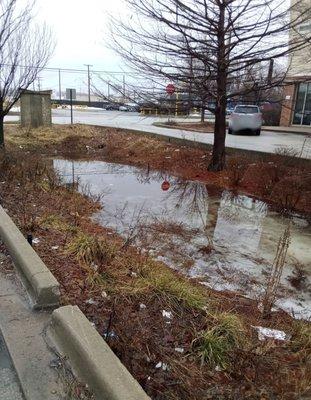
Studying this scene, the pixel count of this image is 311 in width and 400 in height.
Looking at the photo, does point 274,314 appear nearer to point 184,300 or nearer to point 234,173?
point 184,300

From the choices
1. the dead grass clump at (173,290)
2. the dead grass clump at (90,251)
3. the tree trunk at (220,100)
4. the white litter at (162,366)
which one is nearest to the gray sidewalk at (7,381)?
the white litter at (162,366)

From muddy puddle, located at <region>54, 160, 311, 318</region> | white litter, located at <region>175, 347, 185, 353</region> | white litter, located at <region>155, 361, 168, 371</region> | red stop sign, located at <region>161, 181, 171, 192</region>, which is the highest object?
white litter, located at <region>155, 361, 168, 371</region>

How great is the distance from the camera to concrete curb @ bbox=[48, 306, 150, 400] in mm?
2354

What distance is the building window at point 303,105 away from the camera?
2964cm

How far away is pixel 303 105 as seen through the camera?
1192 inches

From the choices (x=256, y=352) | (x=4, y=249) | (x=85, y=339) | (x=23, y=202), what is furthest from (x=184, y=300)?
(x=23, y=202)

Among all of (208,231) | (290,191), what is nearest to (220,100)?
(290,191)

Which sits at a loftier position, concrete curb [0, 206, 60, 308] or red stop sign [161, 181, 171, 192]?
concrete curb [0, 206, 60, 308]

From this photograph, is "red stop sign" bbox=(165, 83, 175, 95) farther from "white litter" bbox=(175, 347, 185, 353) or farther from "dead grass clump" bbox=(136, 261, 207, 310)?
"white litter" bbox=(175, 347, 185, 353)

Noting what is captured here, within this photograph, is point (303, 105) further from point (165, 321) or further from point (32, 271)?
point (32, 271)

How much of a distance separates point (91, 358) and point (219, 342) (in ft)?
3.63

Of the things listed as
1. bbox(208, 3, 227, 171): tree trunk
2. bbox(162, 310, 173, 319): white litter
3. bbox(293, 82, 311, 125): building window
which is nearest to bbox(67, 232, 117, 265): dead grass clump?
bbox(162, 310, 173, 319): white litter

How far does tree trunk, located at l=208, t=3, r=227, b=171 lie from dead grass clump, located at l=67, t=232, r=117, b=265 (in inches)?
297

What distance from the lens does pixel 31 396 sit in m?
2.50
